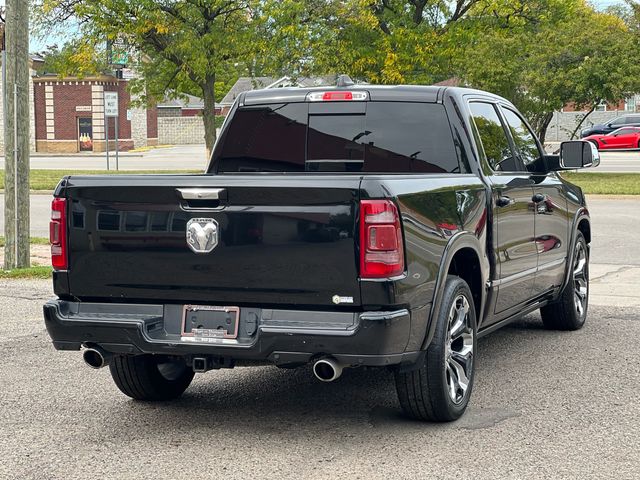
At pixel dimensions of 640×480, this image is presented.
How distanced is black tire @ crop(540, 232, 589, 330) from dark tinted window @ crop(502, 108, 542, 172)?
3.08 ft

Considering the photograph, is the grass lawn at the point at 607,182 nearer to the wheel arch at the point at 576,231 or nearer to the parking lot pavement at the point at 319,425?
the wheel arch at the point at 576,231

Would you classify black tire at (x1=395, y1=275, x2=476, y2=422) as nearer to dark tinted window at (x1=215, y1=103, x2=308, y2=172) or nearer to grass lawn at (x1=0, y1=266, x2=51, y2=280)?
dark tinted window at (x1=215, y1=103, x2=308, y2=172)

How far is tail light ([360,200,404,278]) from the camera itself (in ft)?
17.0

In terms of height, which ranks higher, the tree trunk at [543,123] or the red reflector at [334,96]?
the tree trunk at [543,123]

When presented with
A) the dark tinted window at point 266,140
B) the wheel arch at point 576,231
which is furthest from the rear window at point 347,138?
the wheel arch at point 576,231

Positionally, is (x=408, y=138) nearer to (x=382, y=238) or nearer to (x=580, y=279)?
(x=382, y=238)

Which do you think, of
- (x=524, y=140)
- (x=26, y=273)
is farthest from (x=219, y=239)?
(x=26, y=273)

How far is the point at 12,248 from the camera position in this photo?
1263 centimetres

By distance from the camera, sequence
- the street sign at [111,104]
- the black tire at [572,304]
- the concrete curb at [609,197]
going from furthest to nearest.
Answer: the street sign at [111,104] < the concrete curb at [609,197] < the black tire at [572,304]

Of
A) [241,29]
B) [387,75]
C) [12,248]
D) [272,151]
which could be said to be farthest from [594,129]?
[272,151]

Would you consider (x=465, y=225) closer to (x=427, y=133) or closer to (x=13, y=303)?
(x=427, y=133)

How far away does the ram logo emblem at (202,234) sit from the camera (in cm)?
544

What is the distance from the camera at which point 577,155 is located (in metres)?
8.09

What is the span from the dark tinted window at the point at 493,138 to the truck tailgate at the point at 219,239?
6.94 feet
